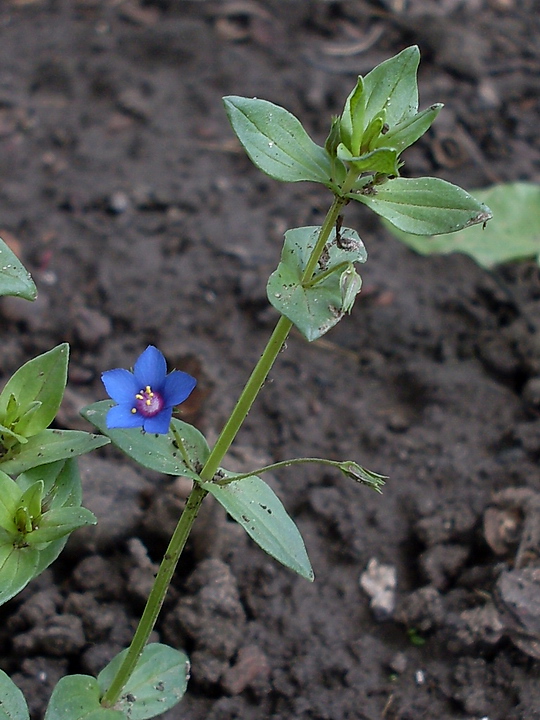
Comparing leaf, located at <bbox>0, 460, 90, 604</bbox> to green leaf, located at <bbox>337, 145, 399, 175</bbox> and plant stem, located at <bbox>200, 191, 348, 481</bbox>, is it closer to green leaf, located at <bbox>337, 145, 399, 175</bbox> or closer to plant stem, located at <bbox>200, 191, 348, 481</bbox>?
plant stem, located at <bbox>200, 191, 348, 481</bbox>

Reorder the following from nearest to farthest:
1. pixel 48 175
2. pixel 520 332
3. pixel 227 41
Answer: pixel 520 332 < pixel 48 175 < pixel 227 41

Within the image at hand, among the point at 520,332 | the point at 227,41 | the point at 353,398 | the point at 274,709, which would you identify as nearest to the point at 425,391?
the point at 353,398

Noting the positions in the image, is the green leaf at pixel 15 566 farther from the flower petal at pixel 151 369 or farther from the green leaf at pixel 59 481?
the flower petal at pixel 151 369

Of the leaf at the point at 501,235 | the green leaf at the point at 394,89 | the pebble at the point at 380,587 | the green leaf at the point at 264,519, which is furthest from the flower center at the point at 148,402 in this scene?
the leaf at the point at 501,235

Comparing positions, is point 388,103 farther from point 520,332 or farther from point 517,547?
point 520,332

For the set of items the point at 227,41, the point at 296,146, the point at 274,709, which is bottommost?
the point at 274,709

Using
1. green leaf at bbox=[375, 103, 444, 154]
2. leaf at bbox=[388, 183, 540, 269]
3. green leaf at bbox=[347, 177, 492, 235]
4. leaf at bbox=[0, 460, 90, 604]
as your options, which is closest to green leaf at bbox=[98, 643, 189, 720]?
leaf at bbox=[0, 460, 90, 604]

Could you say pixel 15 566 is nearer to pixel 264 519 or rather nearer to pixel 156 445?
pixel 156 445
